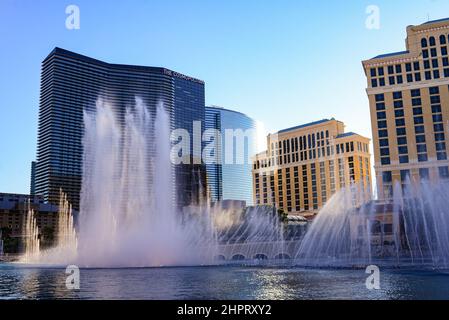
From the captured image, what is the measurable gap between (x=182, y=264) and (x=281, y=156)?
86.6 metres

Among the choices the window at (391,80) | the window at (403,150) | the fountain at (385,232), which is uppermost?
the window at (391,80)

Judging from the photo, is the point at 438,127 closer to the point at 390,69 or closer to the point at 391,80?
the point at 391,80

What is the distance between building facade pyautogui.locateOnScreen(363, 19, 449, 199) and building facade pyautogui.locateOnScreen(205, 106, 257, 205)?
86194 millimetres

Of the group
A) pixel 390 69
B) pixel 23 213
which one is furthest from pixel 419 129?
pixel 23 213

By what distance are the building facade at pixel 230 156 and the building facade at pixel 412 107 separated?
283 ft

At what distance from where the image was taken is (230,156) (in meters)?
165

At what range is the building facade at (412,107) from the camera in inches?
2746

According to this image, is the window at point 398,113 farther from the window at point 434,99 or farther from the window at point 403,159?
the window at point 403,159

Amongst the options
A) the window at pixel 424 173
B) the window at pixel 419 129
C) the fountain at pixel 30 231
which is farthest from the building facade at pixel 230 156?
the window at pixel 424 173

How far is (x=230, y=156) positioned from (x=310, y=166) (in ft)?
175

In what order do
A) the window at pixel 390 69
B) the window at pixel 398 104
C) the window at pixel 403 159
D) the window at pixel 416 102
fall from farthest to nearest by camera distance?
the window at pixel 390 69
the window at pixel 398 104
the window at pixel 416 102
the window at pixel 403 159

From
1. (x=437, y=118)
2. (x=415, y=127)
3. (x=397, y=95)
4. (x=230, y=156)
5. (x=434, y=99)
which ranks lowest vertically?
(x=415, y=127)

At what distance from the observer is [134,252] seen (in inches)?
1496

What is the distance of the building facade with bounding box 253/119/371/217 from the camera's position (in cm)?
10956
